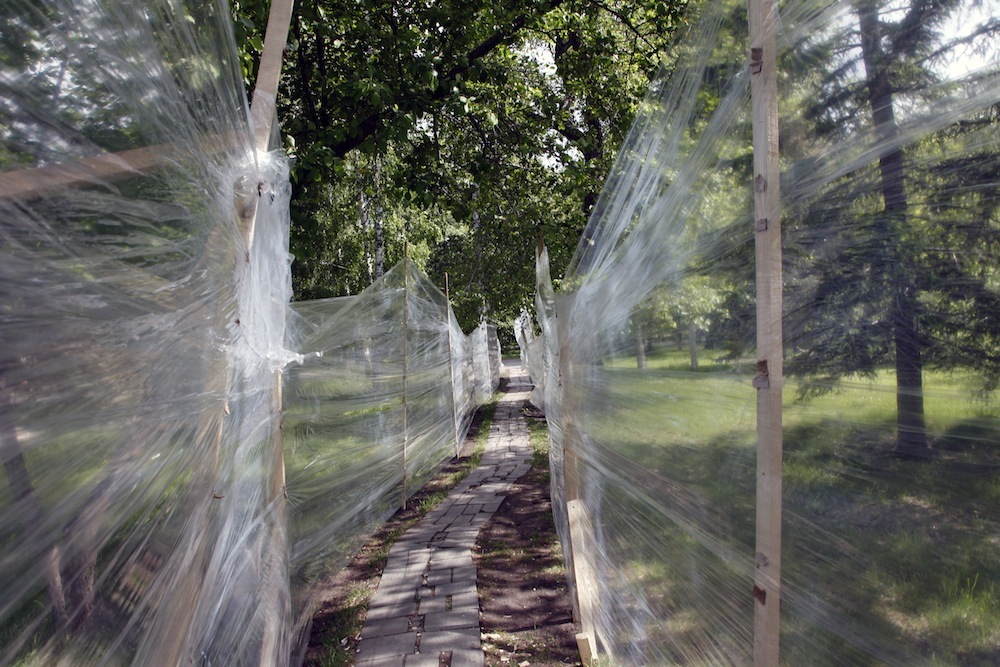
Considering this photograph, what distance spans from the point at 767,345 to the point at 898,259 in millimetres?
333

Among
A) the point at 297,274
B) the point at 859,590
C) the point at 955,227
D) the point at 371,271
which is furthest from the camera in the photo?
the point at 371,271

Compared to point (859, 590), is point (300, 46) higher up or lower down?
higher up

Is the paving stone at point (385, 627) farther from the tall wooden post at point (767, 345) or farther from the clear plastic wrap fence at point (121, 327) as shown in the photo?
the tall wooden post at point (767, 345)

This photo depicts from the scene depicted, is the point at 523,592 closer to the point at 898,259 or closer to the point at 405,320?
the point at 405,320

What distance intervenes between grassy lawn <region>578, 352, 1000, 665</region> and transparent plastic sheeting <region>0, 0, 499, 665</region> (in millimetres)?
1265

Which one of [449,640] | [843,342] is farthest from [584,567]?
[843,342]

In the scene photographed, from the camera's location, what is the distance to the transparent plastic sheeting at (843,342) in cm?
102

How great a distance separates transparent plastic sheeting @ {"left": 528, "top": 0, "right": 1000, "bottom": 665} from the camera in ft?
3.36

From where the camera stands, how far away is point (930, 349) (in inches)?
42.7

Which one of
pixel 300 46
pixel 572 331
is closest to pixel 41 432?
pixel 572 331

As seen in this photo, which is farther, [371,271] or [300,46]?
[371,271]

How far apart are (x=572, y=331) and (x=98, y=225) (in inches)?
103

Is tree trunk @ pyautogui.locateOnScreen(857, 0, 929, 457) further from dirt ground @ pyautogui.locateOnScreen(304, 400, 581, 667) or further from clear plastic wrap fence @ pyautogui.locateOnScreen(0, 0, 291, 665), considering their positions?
dirt ground @ pyautogui.locateOnScreen(304, 400, 581, 667)

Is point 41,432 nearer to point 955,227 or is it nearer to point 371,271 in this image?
point 955,227
